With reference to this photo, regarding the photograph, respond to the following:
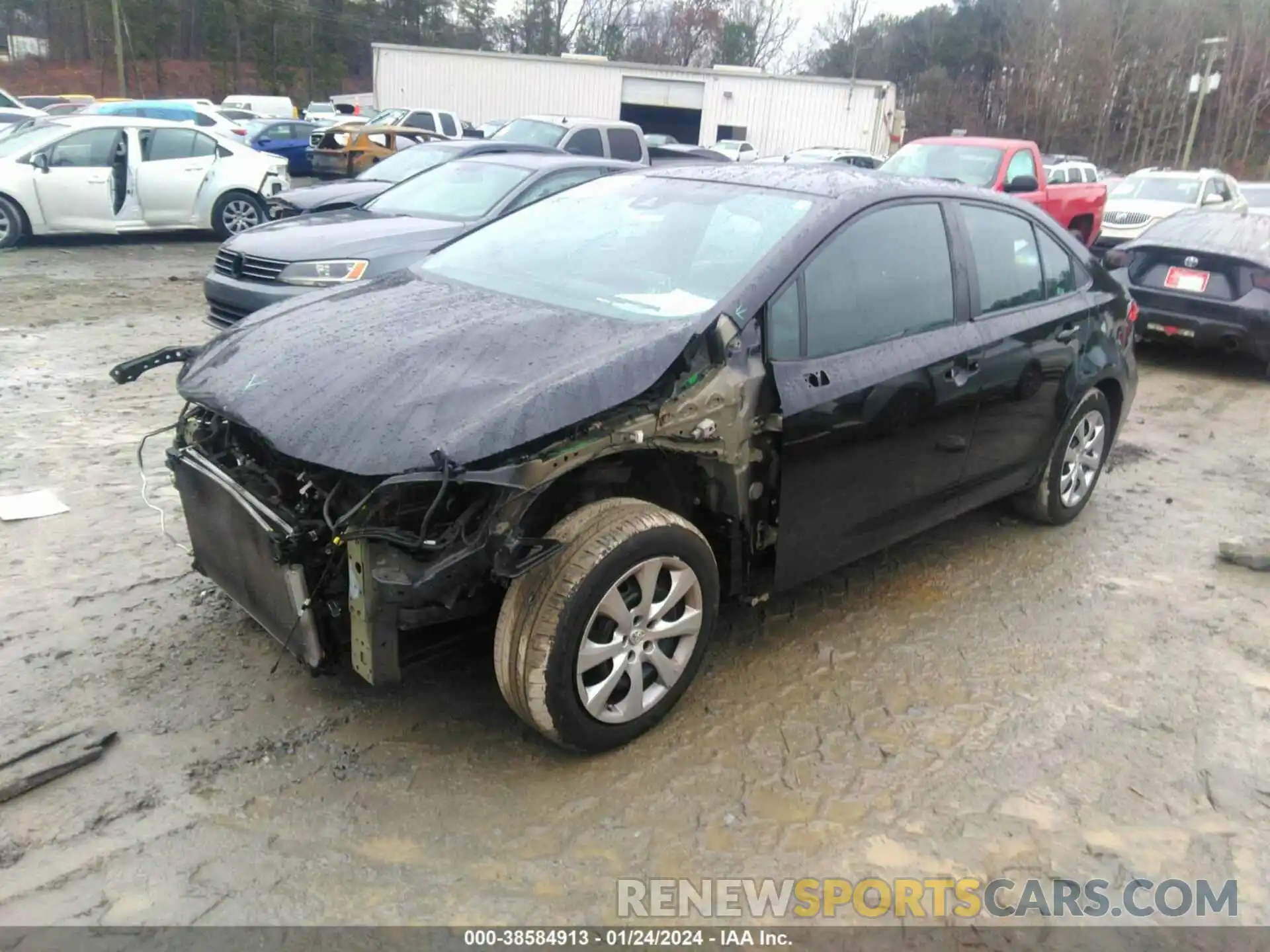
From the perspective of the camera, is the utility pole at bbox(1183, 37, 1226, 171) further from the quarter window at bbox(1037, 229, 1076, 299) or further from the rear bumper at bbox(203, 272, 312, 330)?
the rear bumper at bbox(203, 272, 312, 330)

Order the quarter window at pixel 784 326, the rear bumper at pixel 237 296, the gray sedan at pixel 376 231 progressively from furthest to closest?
the gray sedan at pixel 376 231, the rear bumper at pixel 237 296, the quarter window at pixel 784 326

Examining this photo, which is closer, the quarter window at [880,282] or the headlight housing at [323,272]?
the quarter window at [880,282]

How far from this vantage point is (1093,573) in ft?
15.1

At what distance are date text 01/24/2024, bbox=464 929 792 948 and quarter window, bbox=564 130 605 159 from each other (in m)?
12.9

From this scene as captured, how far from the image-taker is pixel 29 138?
1150 centimetres

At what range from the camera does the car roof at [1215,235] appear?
8.20m

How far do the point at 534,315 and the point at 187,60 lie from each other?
61054 millimetres

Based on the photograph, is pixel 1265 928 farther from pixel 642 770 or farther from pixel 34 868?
pixel 34 868

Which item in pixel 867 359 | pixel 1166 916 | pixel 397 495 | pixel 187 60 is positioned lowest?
pixel 1166 916

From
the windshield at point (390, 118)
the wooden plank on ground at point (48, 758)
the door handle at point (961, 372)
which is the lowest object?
the wooden plank on ground at point (48, 758)

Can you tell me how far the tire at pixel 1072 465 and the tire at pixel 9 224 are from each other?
11.6 meters

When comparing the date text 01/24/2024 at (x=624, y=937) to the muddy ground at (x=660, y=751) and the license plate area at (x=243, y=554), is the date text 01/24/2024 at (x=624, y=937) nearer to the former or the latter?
the muddy ground at (x=660, y=751)

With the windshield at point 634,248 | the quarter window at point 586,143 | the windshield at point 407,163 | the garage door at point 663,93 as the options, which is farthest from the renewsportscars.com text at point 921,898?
the garage door at point 663,93

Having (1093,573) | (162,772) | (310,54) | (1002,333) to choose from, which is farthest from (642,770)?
(310,54)
